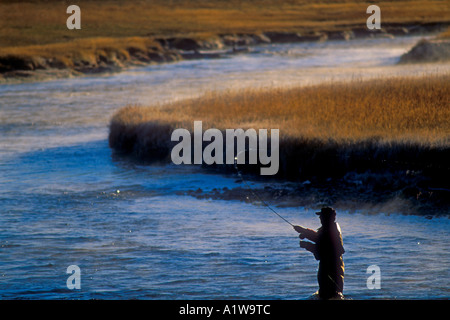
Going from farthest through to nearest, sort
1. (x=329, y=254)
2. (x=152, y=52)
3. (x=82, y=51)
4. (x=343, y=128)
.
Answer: (x=152, y=52), (x=82, y=51), (x=343, y=128), (x=329, y=254)

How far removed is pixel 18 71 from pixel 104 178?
33070 millimetres

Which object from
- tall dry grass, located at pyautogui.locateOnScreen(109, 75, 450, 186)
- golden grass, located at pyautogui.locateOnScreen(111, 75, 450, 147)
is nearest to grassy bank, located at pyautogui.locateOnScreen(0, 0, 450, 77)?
golden grass, located at pyautogui.locateOnScreen(111, 75, 450, 147)

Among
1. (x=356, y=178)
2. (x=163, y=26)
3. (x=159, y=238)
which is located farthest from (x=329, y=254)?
(x=163, y=26)

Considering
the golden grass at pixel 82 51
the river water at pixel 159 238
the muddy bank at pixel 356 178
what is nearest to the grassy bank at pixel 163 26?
the golden grass at pixel 82 51

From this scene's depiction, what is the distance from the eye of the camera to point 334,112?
69.2 feet

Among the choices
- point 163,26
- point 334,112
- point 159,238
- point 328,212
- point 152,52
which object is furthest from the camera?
point 163,26

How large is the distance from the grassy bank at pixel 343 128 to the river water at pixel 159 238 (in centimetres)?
110

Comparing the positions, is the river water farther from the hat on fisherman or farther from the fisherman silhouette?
the hat on fisherman

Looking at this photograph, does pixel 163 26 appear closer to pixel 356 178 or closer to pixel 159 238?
pixel 356 178

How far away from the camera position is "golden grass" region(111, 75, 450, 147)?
17.8 metres

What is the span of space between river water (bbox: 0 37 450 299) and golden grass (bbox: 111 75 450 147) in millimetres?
2107

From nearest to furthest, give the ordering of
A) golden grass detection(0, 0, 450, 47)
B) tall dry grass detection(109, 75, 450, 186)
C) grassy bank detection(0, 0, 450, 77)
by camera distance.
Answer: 1. tall dry grass detection(109, 75, 450, 186)
2. grassy bank detection(0, 0, 450, 77)
3. golden grass detection(0, 0, 450, 47)

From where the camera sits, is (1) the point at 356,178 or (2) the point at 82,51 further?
(2) the point at 82,51

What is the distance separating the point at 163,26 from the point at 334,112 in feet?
271
